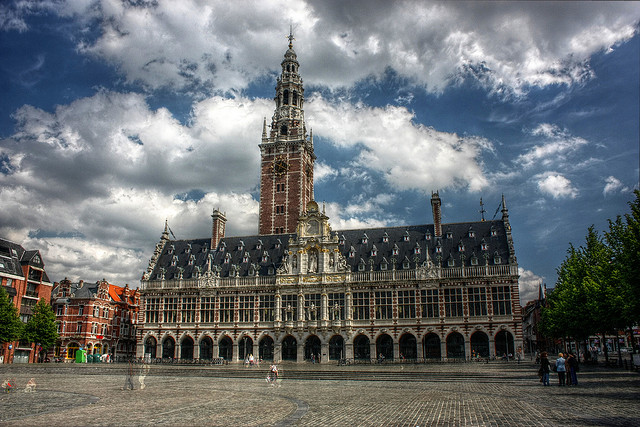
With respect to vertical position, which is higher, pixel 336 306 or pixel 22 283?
pixel 22 283

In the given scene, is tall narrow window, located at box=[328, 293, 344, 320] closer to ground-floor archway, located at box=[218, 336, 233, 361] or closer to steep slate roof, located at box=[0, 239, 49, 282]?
ground-floor archway, located at box=[218, 336, 233, 361]

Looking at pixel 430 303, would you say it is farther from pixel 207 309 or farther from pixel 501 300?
pixel 207 309

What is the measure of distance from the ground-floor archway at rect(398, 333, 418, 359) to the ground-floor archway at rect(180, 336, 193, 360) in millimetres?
28211

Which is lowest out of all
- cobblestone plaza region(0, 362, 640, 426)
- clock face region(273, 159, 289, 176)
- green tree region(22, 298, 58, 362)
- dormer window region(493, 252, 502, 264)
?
cobblestone plaza region(0, 362, 640, 426)

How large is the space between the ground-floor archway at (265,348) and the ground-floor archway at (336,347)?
7946 millimetres

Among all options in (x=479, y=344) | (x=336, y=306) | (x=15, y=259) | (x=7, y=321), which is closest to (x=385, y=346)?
(x=336, y=306)

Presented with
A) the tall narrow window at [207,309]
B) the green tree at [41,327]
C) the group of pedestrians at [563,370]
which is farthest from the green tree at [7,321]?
the group of pedestrians at [563,370]

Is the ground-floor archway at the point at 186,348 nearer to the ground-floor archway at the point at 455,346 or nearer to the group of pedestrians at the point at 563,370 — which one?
the ground-floor archway at the point at 455,346

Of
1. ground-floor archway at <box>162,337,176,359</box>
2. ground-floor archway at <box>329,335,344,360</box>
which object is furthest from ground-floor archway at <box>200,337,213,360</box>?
ground-floor archway at <box>329,335,344,360</box>

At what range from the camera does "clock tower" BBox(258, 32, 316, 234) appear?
262 feet

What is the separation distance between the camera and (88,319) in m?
73.6

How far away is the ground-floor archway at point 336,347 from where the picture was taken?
62.9 metres

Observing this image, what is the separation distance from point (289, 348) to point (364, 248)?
1626 cm

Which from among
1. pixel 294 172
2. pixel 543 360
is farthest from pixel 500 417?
pixel 294 172
